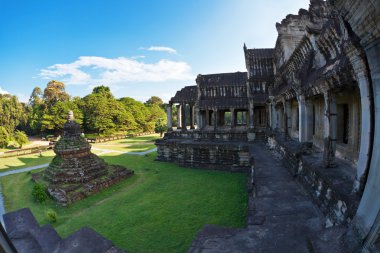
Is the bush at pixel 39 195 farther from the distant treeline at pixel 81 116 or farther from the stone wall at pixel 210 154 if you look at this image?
the distant treeline at pixel 81 116

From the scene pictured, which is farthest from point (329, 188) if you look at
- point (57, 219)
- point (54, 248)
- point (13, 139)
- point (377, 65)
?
point (13, 139)

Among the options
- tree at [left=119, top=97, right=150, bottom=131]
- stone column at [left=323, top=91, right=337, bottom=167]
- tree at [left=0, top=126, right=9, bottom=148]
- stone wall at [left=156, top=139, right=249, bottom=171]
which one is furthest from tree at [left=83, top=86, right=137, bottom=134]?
stone column at [left=323, top=91, right=337, bottom=167]

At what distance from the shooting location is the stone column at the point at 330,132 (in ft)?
20.1

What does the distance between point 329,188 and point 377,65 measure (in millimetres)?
2870

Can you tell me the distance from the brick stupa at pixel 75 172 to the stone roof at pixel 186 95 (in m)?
9.85

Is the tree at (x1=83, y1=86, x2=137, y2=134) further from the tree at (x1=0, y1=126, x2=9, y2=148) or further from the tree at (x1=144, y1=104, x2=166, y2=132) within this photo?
the tree at (x1=0, y1=126, x2=9, y2=148)

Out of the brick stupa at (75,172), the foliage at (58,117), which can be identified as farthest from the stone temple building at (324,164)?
the foliage at (58,117)

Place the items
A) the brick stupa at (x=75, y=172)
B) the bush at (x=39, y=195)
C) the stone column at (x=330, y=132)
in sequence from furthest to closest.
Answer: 1. the brick stupa at (x=75, y=172)
2. the bush at (x=39, y=195)
3. the stone column at (x=330, y=132)

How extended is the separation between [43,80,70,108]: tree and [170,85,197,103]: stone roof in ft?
123

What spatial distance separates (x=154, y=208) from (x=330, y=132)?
266 inches

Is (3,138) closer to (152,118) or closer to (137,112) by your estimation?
(137,112)

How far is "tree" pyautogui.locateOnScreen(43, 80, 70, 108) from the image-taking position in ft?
159

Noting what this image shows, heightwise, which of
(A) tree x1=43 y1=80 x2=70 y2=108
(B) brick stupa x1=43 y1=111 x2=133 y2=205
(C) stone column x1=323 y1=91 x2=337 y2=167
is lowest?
(B) brick stupa x1=43 y1=111 x2=133 y2=205

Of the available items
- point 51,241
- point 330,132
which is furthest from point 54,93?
point 330,132
